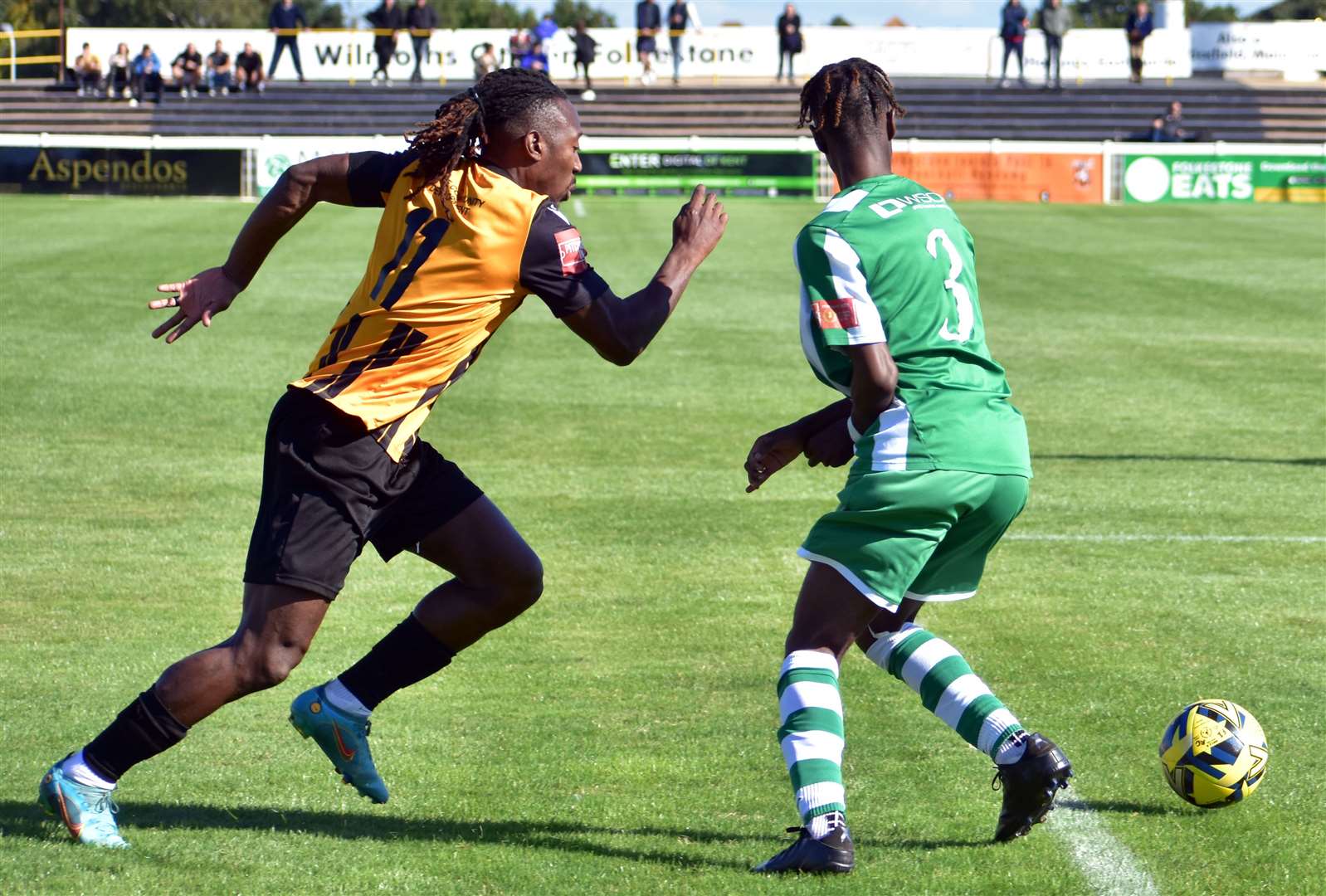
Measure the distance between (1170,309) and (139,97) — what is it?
3354 centimetres

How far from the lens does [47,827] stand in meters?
4.56

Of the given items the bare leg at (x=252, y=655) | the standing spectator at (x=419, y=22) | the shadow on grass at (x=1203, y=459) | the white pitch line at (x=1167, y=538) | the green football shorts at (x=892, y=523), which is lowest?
the shadow on grass at (x=1203, y=459)

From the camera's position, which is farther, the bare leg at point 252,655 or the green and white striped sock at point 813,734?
the bare leg at point 252,655

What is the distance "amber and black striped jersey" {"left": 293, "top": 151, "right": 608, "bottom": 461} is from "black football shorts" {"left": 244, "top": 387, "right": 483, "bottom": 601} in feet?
0.18

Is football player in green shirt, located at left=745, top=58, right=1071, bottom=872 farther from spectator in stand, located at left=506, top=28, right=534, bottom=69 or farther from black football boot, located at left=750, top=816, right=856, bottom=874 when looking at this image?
spectator in stand, located at left=506, top=28, right=534, bottom=69

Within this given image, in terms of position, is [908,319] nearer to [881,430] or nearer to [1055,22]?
[881,430]

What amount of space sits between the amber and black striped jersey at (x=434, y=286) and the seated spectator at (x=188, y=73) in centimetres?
Answer: 4299

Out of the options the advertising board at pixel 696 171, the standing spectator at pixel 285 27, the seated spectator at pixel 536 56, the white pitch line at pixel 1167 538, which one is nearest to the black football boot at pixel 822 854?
the white pitch line at pixel 1167 538

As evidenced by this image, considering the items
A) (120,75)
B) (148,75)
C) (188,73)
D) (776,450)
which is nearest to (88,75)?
(120,75)

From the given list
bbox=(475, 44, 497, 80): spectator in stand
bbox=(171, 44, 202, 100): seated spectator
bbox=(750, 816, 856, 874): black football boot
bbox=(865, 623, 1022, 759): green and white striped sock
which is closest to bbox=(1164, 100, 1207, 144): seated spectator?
bbox=(475, 44, 497, 80): spectator in stand

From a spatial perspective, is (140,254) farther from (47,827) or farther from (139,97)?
(139,97)

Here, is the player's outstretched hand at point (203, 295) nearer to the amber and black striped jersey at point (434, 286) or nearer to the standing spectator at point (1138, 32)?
the amber and black striped jersey at point (434, 286)

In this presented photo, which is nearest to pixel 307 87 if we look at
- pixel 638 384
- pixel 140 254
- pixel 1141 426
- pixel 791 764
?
pixel 140 254

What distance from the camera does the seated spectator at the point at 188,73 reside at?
148 ft
